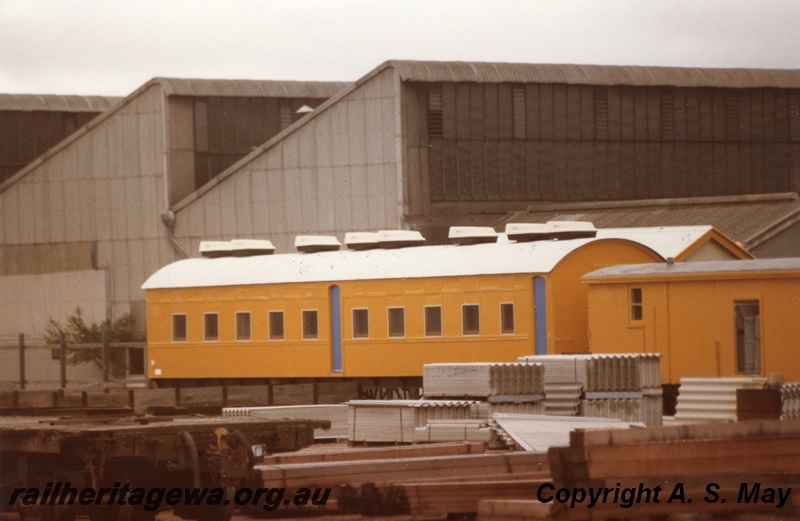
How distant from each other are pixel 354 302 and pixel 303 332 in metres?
1.66

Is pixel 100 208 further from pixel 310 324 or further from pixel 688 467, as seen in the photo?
pixel 688 467

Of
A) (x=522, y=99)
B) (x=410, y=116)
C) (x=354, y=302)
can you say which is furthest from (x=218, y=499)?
(x=522, y=99)

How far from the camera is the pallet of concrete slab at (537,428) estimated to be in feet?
60.3

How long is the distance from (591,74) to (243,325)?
68.5 feet

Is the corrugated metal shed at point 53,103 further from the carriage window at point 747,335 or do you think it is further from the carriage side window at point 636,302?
the carriage window at point 747,335

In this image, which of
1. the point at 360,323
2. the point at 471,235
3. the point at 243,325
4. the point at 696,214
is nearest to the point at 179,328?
the point at 243,325

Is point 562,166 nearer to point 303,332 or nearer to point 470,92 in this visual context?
point 470,92

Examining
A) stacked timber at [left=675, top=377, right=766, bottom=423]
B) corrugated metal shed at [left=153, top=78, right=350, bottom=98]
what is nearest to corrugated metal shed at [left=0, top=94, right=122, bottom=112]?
corrugated metal shed at [left=153, top=78, right=350, bottom=98]

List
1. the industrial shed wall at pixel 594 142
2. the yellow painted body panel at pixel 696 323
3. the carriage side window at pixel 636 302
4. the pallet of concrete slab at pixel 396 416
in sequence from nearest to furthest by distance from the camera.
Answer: the pallet of concrete slab at pixel 396 416 < the yellow painted body panel at pixel 696 323 < the carriage side window at pixel 636 302 < the industrial shed wall at pixel 594 142

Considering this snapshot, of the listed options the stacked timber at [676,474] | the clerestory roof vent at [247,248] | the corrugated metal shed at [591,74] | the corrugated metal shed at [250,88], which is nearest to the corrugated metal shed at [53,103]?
the corrugated metal shed at [250,88]

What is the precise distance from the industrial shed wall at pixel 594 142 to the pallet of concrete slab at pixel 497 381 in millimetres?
22553

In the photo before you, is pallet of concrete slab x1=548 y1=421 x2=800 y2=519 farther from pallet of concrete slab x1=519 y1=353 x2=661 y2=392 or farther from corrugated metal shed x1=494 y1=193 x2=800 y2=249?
corrugated metal shed x1=494 y1=193 x2=800 y2=249

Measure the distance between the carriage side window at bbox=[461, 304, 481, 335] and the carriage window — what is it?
5.88 m

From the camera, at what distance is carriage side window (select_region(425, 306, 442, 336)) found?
31.3 meters
